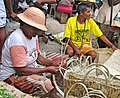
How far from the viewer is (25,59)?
3.36 meters

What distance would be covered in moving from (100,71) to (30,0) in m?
4.63

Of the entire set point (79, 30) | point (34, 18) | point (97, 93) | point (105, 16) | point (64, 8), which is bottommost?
point (64, 8)

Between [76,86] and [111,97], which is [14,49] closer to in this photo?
[76,86]

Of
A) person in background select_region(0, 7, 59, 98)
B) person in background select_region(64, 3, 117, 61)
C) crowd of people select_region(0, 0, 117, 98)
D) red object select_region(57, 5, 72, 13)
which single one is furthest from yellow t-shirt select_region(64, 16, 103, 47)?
red object select_region(57, 5, 72, 13)

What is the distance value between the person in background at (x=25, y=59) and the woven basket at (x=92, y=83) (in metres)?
0.39

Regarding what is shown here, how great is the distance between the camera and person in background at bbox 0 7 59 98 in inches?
131

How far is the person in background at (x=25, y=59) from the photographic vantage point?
3.33 meters

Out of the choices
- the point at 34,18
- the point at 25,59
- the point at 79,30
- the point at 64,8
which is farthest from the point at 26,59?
the point at 64,8

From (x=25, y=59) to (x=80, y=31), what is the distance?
189cm

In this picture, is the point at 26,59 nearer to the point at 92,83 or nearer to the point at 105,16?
the point at 92,83

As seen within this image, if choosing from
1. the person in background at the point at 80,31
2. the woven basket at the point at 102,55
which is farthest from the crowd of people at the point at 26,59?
the person in background at the point at 80,31

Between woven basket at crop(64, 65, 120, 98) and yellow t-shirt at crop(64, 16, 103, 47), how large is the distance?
216 centimetres

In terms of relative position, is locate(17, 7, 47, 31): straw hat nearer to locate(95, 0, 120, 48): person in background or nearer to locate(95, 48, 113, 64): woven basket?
locate(95, 48, 113, 64): woven basket

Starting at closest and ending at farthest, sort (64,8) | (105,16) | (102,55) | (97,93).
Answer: (97,93), (102,55), (105,16), (64,8)
